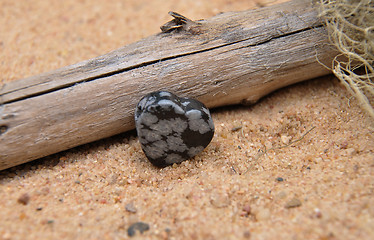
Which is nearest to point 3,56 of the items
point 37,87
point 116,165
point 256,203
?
point 37,87

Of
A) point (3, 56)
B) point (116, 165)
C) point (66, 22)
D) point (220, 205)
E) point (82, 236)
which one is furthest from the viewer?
point (66, 22)

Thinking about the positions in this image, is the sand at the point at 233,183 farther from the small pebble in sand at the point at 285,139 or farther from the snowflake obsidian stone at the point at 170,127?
the snowflake obsidian stone at the point at 170,127

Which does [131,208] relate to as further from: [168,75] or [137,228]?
[168,75]

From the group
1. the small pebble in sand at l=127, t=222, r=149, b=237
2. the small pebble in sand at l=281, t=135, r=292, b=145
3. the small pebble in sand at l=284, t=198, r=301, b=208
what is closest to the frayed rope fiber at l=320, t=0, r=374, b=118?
the small pebble in sand at l=281, t=135, r=292, b=145

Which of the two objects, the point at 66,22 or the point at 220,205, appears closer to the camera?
the point at 220,205

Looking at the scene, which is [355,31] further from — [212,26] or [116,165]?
[116,165]

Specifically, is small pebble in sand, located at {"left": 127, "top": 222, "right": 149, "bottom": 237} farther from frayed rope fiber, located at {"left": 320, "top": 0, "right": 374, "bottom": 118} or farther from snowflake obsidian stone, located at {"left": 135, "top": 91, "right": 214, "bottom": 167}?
frayed rope fiber, located at {"left": 320, "top": 0, "right": 374, "bottom": 118}

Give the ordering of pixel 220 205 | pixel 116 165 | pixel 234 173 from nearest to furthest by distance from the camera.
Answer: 1. pixel 220 205
2. pixel 234 173
3. pixel 116 165

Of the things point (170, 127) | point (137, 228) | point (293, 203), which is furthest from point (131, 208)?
point (293, 203)
